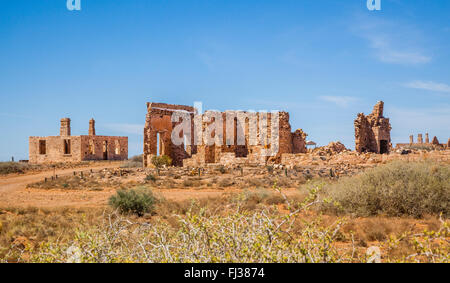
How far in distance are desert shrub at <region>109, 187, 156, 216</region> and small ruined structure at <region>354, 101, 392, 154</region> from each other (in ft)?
60.0

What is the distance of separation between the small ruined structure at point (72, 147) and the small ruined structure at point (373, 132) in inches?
1039

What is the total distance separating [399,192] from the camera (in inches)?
342

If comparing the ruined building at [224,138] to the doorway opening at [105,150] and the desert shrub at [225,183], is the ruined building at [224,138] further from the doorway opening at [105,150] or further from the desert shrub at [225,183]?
the doorway opening at [105,150]

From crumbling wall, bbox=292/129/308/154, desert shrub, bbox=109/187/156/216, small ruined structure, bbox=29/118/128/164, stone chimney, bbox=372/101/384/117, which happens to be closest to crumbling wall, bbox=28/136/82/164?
small ruined structure, bbox=29/118/128/164

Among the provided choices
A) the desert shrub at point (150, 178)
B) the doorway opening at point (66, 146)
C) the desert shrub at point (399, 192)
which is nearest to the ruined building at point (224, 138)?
the desert shrub at point (150, 178)

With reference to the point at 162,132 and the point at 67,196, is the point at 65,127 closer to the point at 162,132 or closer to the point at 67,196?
the point at 162,132

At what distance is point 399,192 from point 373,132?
65.6 ft

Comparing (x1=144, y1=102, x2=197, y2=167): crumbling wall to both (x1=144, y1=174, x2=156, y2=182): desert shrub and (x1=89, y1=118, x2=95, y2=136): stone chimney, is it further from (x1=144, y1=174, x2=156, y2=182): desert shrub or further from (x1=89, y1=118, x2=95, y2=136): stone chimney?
(x1=89, y1=118, x2=95, y2=136): stone chimney

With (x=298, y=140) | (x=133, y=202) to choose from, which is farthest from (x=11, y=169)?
(x=298, y=140)

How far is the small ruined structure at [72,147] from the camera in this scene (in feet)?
122
